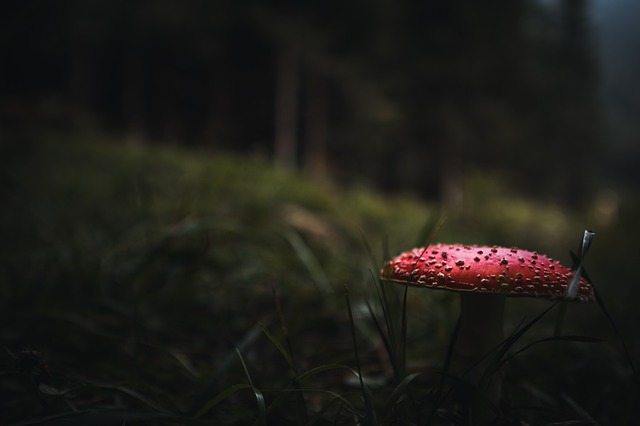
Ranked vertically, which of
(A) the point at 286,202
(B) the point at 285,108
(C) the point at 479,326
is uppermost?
(B) the point at 285,108

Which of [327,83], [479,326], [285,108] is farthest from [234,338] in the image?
[327,83]

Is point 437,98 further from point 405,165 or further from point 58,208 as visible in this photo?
point 58,208

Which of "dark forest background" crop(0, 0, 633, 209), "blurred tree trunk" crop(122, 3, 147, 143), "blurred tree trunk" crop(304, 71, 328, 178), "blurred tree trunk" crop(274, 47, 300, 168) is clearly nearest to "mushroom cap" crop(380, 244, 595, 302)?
"dark forest background" crop(0, 0, 633, 209)

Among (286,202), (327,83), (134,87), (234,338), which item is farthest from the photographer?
(134,87)

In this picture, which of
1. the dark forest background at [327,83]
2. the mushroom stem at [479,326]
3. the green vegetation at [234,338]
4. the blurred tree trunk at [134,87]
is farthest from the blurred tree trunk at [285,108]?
the mushroom stem at [479,326]

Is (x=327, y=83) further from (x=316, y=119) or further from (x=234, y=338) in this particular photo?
(x=234, y=338)

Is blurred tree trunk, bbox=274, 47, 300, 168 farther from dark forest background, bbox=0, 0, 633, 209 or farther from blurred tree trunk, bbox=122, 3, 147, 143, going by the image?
blurred tree trunk, bbox=122, 3, 147, 143

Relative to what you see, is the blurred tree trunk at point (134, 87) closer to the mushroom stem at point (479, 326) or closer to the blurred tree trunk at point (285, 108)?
the blurred tree trunk at point (285, 108)
